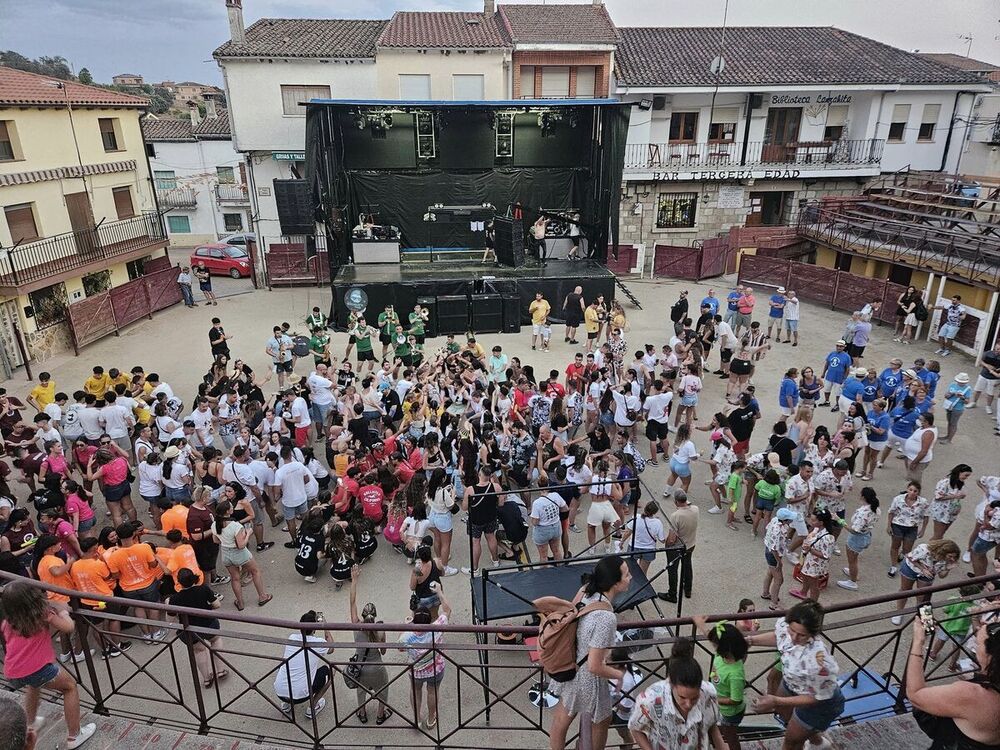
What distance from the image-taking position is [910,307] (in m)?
15.6

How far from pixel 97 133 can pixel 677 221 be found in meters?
19.9

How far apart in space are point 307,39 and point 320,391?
17.1 metres

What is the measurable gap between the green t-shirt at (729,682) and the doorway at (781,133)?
24.8 m

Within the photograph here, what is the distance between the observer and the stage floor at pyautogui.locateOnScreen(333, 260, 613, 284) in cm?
1778

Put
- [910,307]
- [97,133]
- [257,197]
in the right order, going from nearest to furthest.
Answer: [910,307]
[97,133]
[257,197]

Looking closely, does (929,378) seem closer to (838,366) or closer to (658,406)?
(838,366)

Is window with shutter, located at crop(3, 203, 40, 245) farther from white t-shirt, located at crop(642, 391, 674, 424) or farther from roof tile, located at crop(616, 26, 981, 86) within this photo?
roof tile, located at crop(616, 26, 981, 86)

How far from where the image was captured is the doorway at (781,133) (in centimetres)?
2500

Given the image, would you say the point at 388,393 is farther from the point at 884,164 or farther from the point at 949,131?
the point at 949,131

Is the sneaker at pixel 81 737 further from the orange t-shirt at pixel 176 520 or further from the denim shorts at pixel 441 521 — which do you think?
the denim shorts at pixel 441 521

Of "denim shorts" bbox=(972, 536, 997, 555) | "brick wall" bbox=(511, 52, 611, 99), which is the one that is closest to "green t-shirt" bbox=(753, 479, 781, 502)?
"denim shorts" bbox=(972, 536, 997, 555)

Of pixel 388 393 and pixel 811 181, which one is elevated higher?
pixel 811 181

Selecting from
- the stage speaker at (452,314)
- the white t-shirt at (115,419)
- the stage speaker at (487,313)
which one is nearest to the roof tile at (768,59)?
the stage speaker at (487,313)

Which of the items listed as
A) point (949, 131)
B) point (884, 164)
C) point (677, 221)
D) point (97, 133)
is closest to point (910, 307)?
point (677, 221)
